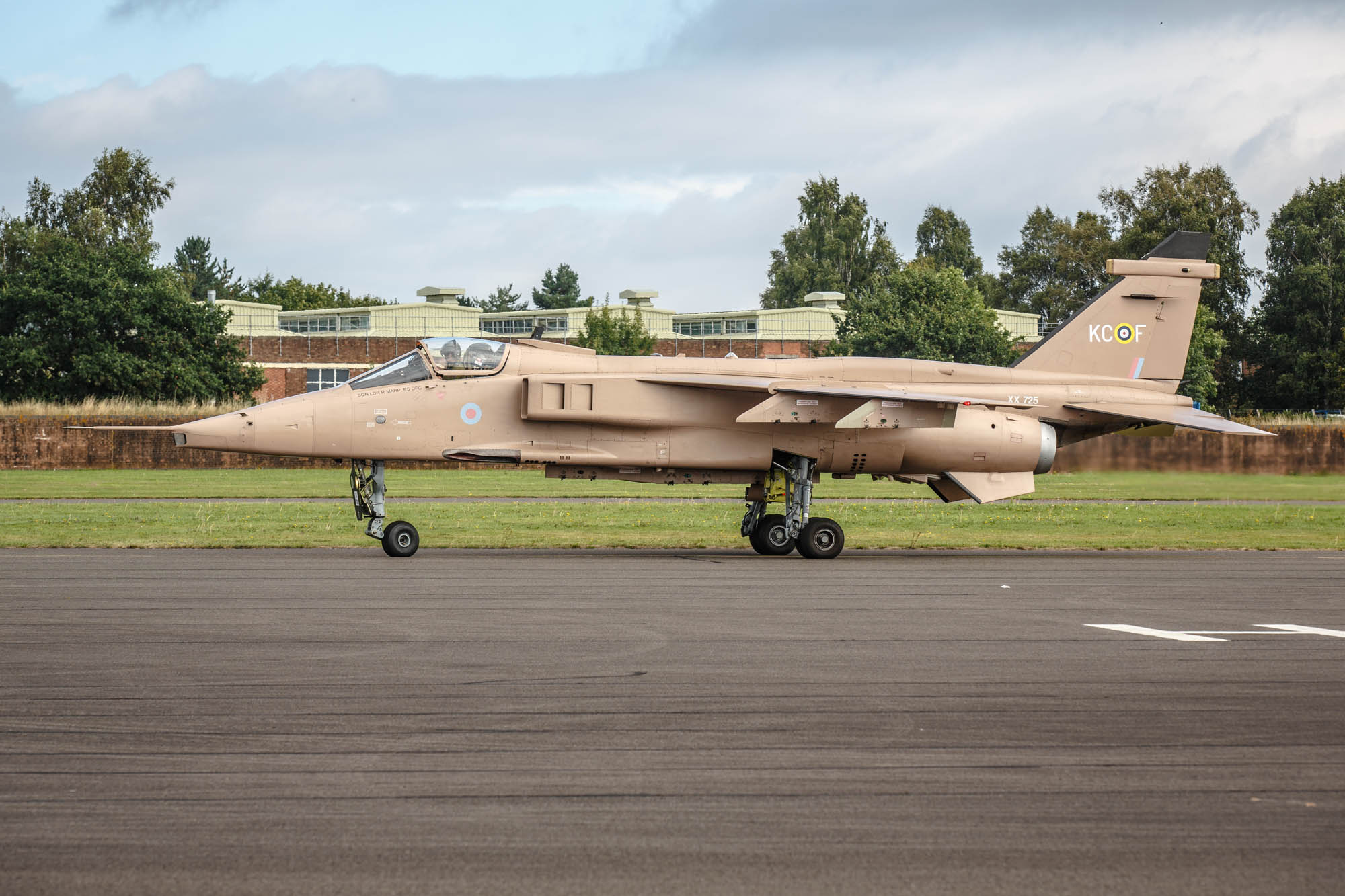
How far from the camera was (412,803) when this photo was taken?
5570mm

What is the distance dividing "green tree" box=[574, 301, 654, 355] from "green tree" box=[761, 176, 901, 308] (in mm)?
27837

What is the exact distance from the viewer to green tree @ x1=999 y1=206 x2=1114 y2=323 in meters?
97.5

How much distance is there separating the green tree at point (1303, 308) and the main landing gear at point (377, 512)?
70.8 m

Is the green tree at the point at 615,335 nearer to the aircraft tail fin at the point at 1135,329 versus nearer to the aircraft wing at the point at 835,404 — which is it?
the aircraft tail fin at the point at 1135,329

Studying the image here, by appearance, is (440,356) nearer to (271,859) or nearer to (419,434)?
(419,434)

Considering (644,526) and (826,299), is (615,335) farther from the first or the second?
(644,526)

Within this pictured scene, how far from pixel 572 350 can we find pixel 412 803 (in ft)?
47.0

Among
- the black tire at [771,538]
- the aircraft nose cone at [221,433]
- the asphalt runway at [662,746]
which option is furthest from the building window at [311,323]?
the asphalt runway at [662,746]

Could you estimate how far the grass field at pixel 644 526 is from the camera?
21.3 m

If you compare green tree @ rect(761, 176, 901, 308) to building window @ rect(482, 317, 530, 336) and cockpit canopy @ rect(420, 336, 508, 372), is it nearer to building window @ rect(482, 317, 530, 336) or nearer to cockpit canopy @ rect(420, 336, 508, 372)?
building window @ rect(482, 317, 530, 336)

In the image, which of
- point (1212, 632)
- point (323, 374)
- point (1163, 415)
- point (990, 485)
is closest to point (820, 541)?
point (990, 485)

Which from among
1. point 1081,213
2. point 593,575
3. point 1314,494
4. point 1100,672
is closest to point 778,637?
point 1100,672

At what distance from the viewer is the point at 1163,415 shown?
20406 millimetres

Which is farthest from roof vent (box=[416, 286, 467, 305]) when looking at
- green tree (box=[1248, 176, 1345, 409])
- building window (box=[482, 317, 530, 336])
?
green tree (box=[1248, 176, 1345, 409])
